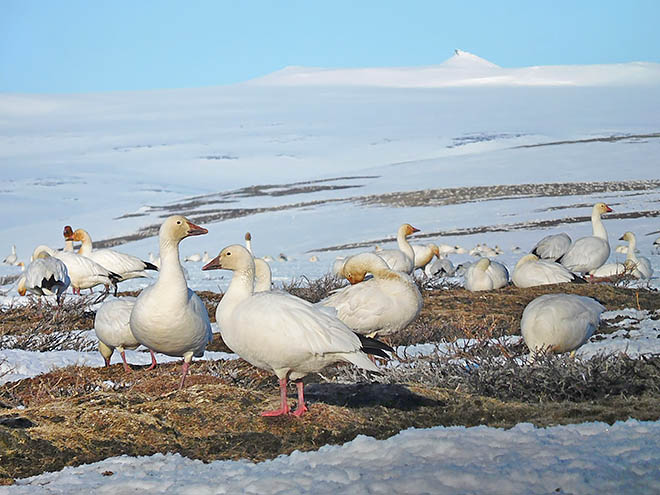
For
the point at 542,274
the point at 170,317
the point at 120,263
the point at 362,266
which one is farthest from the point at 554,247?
the point at 170,317

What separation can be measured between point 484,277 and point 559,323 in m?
5.97

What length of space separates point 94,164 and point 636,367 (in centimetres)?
7618

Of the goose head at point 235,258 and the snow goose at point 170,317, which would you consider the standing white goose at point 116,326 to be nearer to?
the snow goose at point 170,317

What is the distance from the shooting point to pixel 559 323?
7.10m

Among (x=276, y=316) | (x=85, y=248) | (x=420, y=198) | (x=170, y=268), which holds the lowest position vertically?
(x=420, y=198)

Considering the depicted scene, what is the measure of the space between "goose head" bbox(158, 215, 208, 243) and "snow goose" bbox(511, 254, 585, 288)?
23.4 ft

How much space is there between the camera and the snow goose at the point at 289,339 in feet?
16.6

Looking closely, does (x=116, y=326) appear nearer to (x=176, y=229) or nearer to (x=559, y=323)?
(x=176, y=229)

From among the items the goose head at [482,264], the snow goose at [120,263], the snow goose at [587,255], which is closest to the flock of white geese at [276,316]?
the goose head at [482,264]

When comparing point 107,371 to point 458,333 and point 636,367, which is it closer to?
point 458,333

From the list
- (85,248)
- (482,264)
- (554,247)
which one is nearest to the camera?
(482,264)

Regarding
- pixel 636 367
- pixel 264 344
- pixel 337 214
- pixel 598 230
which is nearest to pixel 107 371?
pixel 264 344

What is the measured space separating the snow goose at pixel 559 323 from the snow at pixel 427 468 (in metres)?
2.55

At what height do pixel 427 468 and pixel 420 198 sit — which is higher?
pixel 427 468
